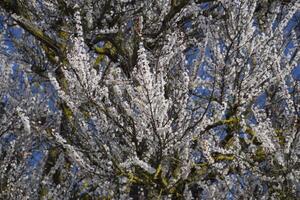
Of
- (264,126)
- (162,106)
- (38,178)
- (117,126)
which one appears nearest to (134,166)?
(117,126)

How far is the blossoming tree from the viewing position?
3.79m

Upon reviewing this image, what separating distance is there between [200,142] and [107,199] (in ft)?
4.20

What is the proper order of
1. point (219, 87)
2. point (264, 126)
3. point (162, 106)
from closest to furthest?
point (162, 106)
point (264, 126)
point (219, 87)

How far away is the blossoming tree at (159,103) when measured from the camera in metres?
3.79

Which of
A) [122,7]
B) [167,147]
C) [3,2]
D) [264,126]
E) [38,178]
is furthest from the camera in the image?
[38,178]

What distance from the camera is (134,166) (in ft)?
13.3

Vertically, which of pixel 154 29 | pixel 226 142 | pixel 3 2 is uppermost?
pixel 3 2

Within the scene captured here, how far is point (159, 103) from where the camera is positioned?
3.47 m

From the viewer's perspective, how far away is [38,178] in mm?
6254

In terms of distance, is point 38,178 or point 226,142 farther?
point 38,178

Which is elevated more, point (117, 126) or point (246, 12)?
point (246, 12)

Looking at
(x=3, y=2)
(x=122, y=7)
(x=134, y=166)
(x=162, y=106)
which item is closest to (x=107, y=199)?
(x=134, y=166)

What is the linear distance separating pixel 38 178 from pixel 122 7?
2511 millimetres

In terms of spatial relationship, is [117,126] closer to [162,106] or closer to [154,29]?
[162,106]
